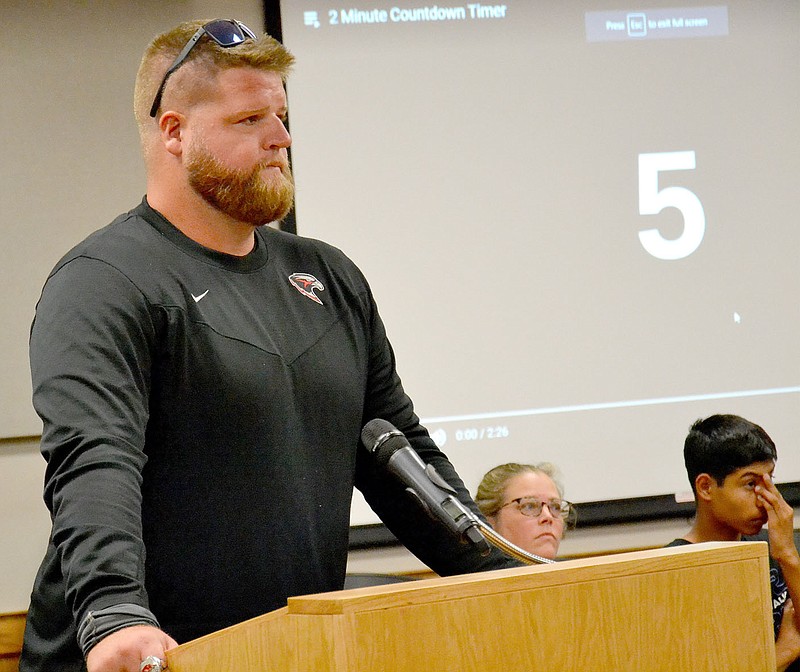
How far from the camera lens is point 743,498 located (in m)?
2.91

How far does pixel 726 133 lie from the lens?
145 inches

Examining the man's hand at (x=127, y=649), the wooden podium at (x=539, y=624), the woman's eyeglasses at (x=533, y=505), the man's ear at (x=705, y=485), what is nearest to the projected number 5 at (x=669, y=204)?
the man's ear at (x=705, y=485)

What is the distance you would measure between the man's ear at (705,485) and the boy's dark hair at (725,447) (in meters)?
0.01

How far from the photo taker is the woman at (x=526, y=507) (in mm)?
2896

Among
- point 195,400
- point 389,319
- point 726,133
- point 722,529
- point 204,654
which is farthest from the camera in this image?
point 726,133

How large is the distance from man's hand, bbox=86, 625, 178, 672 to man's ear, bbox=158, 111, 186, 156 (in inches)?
29.9

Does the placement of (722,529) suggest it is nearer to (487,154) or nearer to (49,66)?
(487,154)

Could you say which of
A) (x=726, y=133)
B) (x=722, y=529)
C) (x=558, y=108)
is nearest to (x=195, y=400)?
(x=722, y=529)

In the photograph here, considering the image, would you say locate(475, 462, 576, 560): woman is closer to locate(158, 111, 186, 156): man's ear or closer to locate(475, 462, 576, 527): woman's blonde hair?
locate(475, 462, 576, 527): woman's blonde hair

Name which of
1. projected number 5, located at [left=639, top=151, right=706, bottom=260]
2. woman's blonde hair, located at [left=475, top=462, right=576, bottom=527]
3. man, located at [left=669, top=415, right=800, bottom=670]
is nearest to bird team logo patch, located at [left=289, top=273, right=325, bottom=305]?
woman's blonde hair, located at [left=475, top=462, right=576, bottom=527]

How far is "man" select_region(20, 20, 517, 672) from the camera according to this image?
1.32m

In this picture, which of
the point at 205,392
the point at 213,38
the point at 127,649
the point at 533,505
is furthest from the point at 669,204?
the point at 127,649

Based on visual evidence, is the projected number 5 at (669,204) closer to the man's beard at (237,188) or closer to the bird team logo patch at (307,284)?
the bird team logo patch at (307,284)

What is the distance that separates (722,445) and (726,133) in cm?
122
